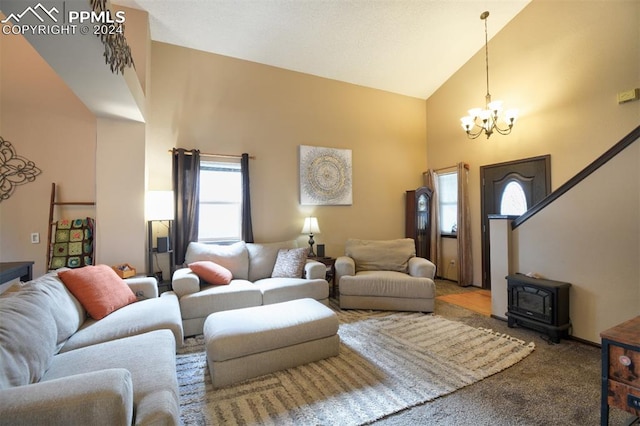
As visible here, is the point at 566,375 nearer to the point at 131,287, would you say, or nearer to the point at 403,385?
the point at 403,385

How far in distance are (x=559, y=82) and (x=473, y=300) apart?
10.1 feet

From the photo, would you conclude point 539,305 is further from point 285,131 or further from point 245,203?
point 285,131

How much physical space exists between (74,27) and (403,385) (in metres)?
3.14

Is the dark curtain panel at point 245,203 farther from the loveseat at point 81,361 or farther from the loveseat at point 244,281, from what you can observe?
the loveseat at point 81,361

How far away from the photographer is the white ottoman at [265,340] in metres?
1.96

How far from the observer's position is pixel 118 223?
128 inches

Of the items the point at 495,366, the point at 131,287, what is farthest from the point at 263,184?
the point at 495,366

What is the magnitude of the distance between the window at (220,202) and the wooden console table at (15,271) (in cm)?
168

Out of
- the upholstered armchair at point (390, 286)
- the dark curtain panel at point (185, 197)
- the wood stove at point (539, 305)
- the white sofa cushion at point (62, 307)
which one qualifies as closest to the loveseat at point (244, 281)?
the dark curtain panel at point (185, 197)

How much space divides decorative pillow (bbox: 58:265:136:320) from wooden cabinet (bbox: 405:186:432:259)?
4.35 meters

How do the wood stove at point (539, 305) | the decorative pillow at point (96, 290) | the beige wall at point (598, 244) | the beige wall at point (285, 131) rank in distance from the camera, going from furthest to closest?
the beige wall at point (285, 131), the wood stove at point (539, 305), the beige wall at point (598, 244), the decorative pillow at point (96, 290)

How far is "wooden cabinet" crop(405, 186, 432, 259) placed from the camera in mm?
5000

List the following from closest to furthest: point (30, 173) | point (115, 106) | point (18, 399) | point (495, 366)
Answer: point (18, 399) < point (495, 366) < point (115, 106) < point (30, 173)

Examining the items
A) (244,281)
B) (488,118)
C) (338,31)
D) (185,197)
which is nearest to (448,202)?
(488,118)
